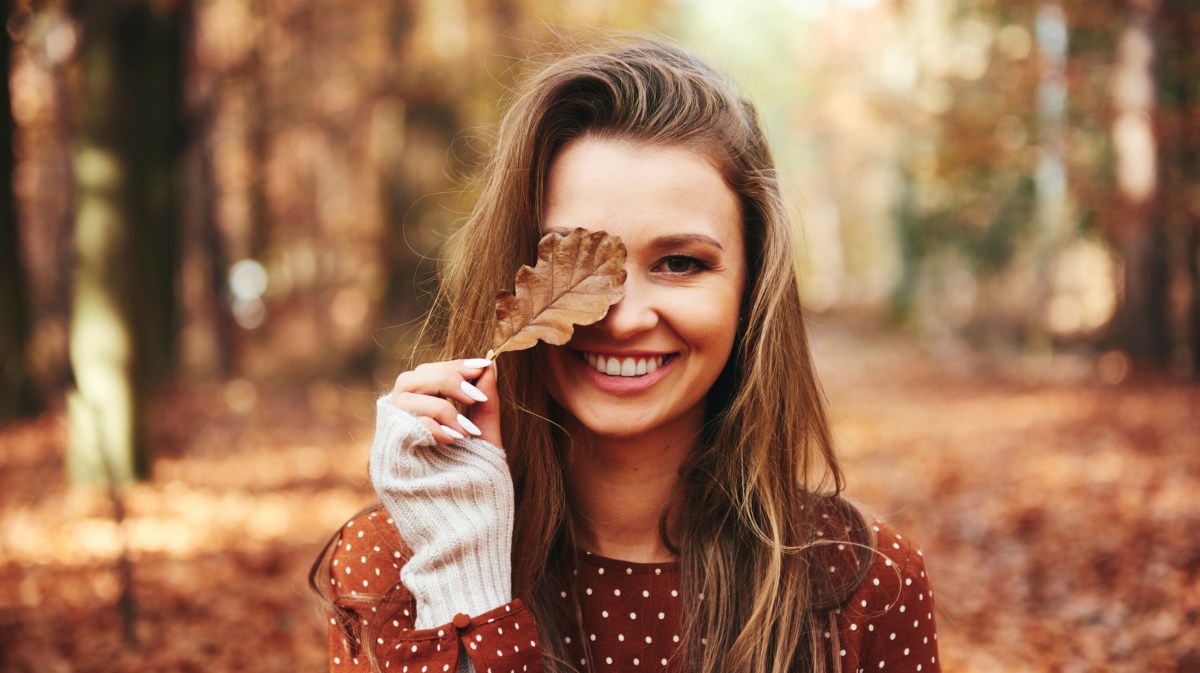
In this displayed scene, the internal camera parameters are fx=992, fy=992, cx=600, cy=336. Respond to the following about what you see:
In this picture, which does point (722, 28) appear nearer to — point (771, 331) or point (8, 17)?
point (8, 17)

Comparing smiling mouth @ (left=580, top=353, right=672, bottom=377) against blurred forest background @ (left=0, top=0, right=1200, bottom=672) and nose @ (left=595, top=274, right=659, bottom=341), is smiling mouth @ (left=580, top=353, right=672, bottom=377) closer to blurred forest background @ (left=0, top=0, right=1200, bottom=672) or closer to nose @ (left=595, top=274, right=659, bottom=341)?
nose @ (left=595, top=274, right=659, bottom=341)

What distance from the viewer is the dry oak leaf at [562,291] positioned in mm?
1843

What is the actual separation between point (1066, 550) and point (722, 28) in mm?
A: 48073

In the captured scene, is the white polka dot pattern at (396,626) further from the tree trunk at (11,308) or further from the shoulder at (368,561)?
the tree trunk at (11,308)

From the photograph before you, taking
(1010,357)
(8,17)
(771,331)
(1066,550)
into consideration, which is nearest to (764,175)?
(771,331)

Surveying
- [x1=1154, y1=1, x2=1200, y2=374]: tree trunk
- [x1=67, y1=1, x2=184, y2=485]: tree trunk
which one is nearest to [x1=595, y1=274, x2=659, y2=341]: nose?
[x1=67, y1=1, x2=184, y2=485]: tree trunk

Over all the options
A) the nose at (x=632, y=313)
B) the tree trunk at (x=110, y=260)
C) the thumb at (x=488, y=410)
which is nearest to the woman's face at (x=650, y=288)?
the nose at (x=632, y=313)

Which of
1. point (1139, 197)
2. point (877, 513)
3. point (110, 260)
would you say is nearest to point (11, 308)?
point (110, 260)

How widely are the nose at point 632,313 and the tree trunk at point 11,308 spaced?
10.5m

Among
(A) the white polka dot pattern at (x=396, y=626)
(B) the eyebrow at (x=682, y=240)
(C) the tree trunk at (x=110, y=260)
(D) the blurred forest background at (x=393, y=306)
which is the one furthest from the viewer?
(C) the tree trunk at (x=110, y=260)

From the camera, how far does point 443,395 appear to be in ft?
6.15

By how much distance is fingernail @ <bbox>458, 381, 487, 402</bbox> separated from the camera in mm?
1822

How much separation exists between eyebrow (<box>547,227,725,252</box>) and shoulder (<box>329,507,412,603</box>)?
0.71 metres

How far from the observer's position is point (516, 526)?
6.80 feet
